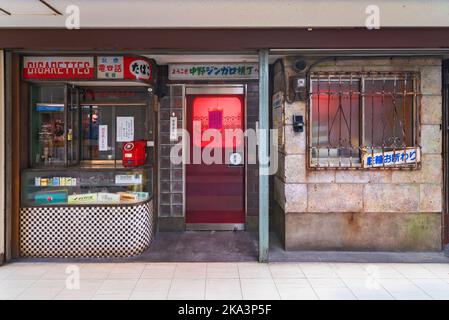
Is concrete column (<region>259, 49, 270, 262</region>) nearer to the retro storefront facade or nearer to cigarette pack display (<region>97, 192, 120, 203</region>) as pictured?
the retro storefront facade

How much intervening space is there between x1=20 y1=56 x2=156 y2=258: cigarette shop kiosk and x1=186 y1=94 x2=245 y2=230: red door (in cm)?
111

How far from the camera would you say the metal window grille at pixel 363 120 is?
5.29 metres

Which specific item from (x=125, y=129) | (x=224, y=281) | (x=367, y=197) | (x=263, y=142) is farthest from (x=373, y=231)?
(x=125, y=129)

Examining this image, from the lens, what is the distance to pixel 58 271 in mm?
4594

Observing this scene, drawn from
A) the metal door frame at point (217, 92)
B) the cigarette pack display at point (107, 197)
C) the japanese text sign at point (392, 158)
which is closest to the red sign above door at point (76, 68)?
the metal door frame at point (217, 92)

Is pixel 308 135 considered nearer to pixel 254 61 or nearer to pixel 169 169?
pixel 254 61

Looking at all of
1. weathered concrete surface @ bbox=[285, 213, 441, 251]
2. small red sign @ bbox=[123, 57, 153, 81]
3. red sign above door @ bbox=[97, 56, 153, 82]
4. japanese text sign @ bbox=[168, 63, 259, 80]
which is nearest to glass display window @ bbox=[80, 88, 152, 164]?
small red sign @ bbox=[123, 57, 153, 81]

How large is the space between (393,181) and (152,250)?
347cm

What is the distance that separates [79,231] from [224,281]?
2.13 meters

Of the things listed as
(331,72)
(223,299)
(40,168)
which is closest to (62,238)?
(40,168)

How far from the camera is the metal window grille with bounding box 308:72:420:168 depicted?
5.29 m

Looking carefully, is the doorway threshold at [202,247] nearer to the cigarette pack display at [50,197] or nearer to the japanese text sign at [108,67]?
the cigarette pack display at [50,197]

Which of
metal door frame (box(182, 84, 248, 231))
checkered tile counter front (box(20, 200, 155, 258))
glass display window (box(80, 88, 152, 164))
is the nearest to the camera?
checkered tile counter front (box(20, 200, 155, 258))

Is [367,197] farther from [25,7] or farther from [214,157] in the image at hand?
[25,7]
